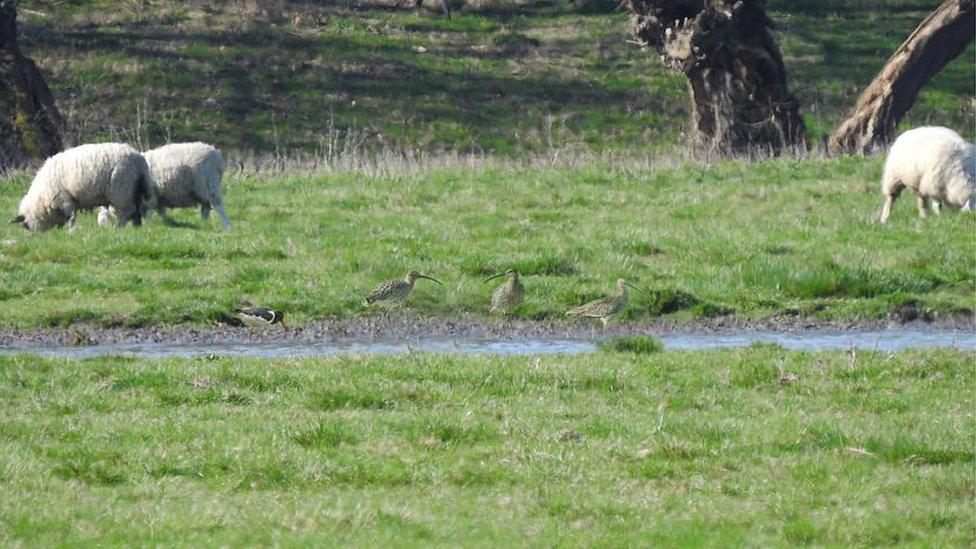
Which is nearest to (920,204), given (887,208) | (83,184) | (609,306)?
(887,208)

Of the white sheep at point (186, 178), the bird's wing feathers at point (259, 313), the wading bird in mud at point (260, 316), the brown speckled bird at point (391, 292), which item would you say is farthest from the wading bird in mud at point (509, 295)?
the white sheep at point (186, 178)

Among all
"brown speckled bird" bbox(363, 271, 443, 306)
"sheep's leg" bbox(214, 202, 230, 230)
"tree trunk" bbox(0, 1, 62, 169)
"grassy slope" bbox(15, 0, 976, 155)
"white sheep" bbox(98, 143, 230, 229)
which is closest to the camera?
"brown speckled bird" bbox(363, 271, 443, 306)

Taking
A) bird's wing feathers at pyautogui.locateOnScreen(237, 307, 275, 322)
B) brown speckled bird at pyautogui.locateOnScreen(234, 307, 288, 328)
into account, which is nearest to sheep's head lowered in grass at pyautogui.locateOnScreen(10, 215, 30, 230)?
brown speckled bird at pyautogui.locateOnScreen(234, 307, 288, 328)

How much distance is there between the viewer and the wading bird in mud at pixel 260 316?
16078 mm

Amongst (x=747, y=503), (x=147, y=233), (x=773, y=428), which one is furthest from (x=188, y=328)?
(x=747, y=503)

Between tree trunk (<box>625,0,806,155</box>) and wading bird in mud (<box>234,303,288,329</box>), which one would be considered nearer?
wading bird in mud (<box>234,303,288,329</box>)

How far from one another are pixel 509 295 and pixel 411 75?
3269 centimetres

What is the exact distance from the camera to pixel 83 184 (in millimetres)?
22828

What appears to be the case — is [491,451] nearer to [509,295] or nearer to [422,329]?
[509,295]

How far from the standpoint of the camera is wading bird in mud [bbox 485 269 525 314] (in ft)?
54.6

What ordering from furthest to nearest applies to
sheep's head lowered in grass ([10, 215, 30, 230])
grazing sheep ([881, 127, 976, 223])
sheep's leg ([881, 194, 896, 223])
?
sheep's head lowered in grass ([10, 215, 30, 230])
grazing sheep ([881, 127, 976, 223])
sheep's leg ([881, 194, 896, 223])

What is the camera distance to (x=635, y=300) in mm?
17625

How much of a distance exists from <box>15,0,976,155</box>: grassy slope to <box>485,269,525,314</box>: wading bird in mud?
24.9 meters

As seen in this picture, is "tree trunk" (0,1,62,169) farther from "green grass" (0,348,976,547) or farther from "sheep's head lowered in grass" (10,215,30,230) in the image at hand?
"green grass" (0,348,976,547)
